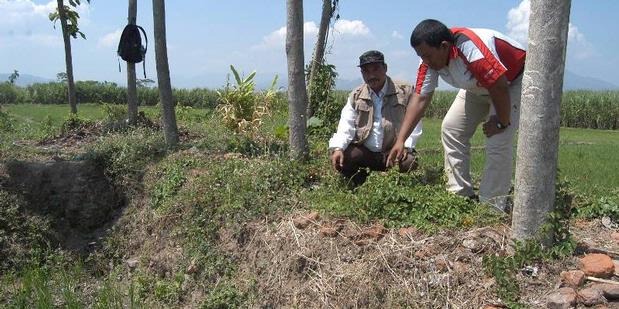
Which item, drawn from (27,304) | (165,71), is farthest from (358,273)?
(165,71)

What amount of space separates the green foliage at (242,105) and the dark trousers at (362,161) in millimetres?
4087

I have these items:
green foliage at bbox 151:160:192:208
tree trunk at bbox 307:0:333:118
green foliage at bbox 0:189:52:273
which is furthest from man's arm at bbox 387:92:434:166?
tree trunk at bbox 307:0:333:118

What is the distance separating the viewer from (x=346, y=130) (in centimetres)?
493

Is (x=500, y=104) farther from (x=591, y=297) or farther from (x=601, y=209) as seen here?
(x=591, y=297)

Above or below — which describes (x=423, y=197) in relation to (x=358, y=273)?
above

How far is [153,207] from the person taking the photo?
566 cm

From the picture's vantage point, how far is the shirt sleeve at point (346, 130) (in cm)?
488

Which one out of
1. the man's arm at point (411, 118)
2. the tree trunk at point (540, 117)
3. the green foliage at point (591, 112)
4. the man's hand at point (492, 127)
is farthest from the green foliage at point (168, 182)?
the green foliage at point (591, 112)

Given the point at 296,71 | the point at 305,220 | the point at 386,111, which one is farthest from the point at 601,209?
the point at 296,71

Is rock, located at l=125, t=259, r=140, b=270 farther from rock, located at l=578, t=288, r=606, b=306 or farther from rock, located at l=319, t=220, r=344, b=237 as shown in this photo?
rock, located at l=578, t=288, r=606, b=306

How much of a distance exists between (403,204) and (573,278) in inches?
50.7

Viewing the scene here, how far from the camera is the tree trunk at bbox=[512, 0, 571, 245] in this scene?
10.1 ft

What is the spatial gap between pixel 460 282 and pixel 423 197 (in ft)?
3.02

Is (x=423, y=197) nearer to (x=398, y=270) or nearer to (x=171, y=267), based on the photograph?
(x=398, y=270)
